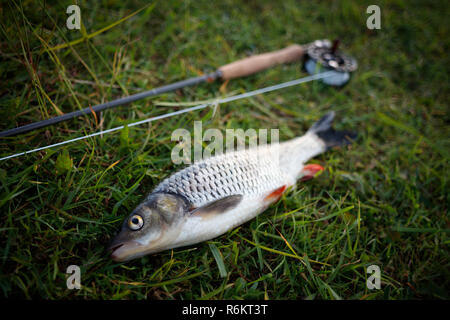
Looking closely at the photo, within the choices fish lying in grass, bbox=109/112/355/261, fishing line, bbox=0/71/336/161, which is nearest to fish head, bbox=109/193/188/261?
fish lying in grass, bbox=109/112/355/261

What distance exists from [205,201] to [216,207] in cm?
9

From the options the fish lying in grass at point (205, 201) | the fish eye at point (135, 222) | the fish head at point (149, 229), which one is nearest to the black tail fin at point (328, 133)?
the fish lying in grass at point (205, 201)

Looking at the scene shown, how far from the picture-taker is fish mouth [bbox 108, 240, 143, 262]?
192 cm

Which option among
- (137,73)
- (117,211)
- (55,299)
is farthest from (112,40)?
(55,299)

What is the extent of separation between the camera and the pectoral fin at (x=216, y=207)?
212cm

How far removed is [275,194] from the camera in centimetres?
244

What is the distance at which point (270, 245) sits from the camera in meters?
2.43

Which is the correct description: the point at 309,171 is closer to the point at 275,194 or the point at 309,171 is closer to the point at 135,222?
the point at 275,194

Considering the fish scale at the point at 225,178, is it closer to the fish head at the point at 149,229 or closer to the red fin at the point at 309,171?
the fish head at the point at 149,229

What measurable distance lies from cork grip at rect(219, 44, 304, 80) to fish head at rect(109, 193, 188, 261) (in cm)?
190

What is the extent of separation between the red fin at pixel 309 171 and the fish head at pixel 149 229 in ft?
4.18

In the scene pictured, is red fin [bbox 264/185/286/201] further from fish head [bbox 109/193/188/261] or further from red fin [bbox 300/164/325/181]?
fish head [bbox 109/193/188/261]

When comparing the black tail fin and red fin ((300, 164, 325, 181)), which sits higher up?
the black tail fin
